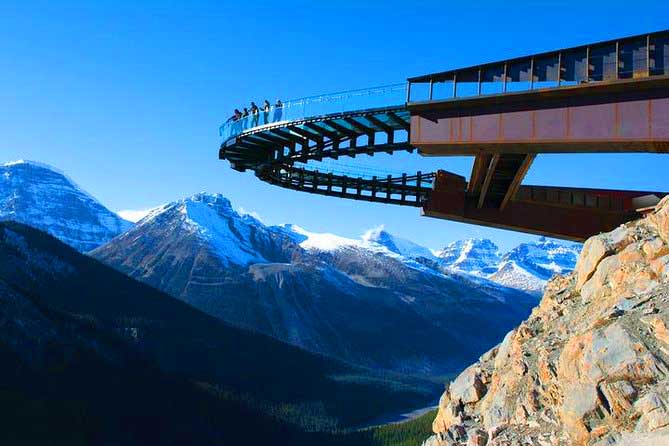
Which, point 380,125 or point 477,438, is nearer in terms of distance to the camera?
point 477,438

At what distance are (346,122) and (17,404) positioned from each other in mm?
150509

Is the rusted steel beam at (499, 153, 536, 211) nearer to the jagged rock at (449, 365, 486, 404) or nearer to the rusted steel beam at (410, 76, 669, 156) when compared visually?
the rusted steel beam at (410, 76, 669, 156)

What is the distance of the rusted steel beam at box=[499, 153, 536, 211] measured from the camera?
33562 mm

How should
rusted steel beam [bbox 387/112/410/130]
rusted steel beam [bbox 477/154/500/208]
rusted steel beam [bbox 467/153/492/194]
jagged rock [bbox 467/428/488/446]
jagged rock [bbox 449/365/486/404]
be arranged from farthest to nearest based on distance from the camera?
rusted steel beam [bbox 467/153/492/194], rusted steel beam [bbox 387/112/410/130], rusted steel beam [bbox 477/154/500/208], jagged rock [bbox 449/365/486/404], jagged rock [bbox 467/428/488/446]

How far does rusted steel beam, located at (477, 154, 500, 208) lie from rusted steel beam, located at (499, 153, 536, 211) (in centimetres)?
113

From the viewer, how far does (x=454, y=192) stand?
4216cm

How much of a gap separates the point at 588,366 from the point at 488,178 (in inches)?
721

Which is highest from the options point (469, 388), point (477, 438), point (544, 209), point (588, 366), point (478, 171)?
point (478, 171)

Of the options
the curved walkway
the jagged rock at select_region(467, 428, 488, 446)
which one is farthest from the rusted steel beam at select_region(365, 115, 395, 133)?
the jagged rock at select_region(467, 428, 488, 446)

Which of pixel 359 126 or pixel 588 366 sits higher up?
pixel 359 126

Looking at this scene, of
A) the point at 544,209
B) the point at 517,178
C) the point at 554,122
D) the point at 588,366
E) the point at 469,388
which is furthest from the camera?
the point at 544,209

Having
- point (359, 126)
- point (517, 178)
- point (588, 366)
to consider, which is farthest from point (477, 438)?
point (359, 126)

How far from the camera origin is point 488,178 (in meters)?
37.3

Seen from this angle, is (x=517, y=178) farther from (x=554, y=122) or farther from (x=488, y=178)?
(x=554, y=122)
